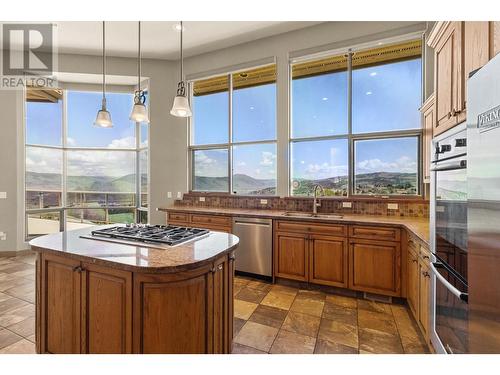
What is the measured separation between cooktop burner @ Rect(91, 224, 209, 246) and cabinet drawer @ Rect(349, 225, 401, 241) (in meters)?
1.78

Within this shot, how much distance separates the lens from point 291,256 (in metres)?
3.19

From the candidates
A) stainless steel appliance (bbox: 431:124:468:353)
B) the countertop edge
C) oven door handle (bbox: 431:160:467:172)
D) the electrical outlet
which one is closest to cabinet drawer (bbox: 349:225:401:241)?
the electrical outlet

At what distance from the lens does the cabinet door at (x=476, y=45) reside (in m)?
1.24

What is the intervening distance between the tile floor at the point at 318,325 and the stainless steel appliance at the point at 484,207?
4.08 ft

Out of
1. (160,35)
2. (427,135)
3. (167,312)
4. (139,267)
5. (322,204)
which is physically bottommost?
(167,312)

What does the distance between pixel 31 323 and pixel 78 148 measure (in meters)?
3.73

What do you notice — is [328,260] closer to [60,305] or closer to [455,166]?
[455,166]

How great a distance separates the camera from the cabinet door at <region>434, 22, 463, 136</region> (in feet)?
5.10

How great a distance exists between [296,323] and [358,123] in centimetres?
275

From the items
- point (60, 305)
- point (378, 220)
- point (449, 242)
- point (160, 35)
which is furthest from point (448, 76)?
point (160, 35)

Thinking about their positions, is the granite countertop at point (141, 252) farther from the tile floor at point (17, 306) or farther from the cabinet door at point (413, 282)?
the cabinet door at point (413, 282)

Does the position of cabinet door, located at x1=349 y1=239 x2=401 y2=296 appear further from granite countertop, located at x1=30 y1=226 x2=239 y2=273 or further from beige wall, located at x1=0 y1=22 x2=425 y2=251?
granite countertop, located at x1=30 y1=226 x2=239 y2=273

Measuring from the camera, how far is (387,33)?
10.8 feet
